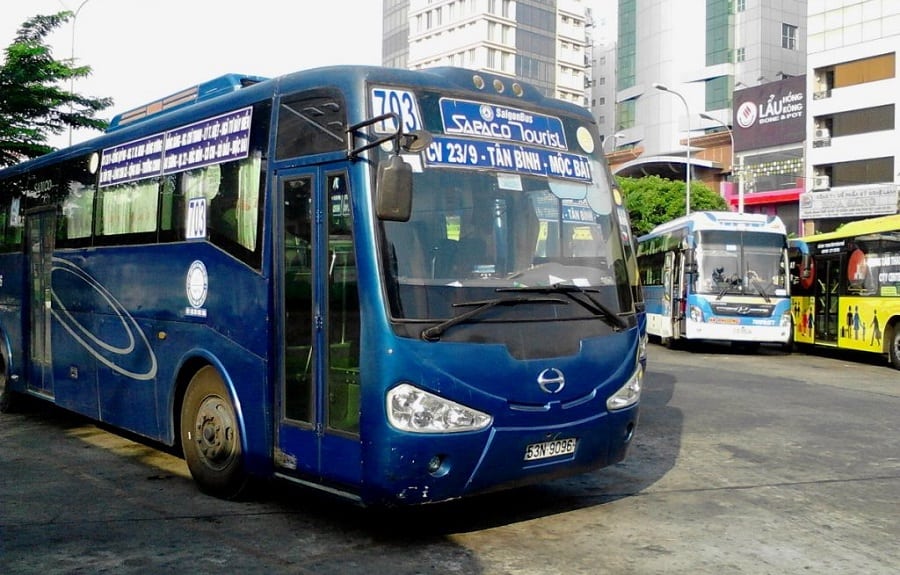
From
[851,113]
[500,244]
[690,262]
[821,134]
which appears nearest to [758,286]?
[690,262]

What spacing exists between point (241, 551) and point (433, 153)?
8.57 ft

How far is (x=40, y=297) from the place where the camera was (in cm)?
1016

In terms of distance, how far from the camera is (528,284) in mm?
5820

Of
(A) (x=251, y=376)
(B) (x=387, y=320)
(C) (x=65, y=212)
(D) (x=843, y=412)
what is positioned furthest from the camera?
(D) (x=843, y=412)

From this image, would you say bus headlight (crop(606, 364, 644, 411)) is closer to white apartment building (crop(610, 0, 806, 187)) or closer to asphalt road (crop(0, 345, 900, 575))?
asphalt road (crop(0, 345, 900, 575))

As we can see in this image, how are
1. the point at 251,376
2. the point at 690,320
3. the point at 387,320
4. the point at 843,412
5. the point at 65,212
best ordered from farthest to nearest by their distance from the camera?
1. the point at 690,320
2. the point at 843,412
3. the point at 65,212
4. the point at 251,376
5. the point at 387,320

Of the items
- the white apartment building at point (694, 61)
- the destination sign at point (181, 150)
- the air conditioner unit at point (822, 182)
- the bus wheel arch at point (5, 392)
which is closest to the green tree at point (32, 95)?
the bus wheel arch at point (5, 392)

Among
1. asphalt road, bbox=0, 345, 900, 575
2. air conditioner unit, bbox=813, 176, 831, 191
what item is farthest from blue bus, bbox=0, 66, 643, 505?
air conditioner unit, bbox=813, 176, 831, 191

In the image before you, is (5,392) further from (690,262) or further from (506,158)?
(690,262)

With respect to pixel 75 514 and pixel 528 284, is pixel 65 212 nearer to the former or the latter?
pixel 75 514

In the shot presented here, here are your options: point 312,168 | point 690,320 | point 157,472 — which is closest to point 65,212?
point 157,472

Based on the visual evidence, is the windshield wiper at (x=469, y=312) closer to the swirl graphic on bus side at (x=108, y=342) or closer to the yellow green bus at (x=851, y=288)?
the swirl graphic on bus side at (x=108, y=342)

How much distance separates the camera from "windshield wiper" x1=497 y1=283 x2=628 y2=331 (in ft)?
19.2

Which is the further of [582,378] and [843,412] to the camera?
[843,412]
